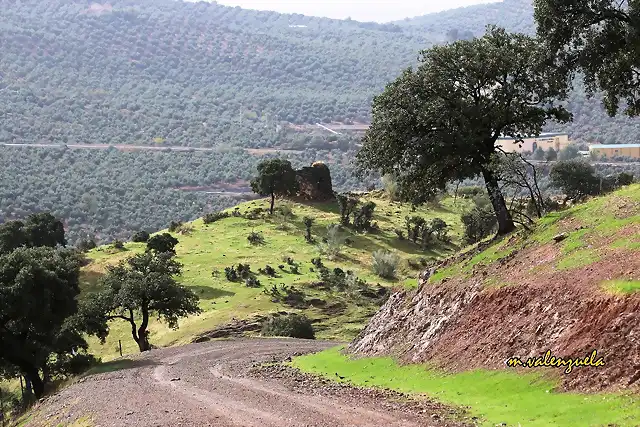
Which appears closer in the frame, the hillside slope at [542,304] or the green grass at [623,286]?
the hillside slope at [542,304]

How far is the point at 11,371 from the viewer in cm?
4622

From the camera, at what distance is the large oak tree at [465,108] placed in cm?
3372

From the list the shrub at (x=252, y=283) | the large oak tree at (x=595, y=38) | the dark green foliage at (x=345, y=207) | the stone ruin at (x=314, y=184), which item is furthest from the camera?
the stone ruin at (x=314, y=184)

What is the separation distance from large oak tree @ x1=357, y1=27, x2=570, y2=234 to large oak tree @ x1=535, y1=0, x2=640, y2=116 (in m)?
1.07

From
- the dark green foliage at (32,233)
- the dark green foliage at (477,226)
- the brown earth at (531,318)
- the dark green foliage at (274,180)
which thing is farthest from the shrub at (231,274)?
the brown earth at (531,318)

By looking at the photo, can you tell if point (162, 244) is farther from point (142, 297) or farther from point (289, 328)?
point (142, 297)

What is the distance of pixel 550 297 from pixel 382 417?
670 centimetres

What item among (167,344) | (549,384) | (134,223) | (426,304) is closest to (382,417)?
(549,384)

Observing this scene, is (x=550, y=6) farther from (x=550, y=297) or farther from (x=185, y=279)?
(x=185, y=279)

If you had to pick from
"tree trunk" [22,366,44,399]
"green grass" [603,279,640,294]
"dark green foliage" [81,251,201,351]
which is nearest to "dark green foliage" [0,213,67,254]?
"dark green foliage" [81,251,201,351]

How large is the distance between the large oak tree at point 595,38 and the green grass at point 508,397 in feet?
51.7

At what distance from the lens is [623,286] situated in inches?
767

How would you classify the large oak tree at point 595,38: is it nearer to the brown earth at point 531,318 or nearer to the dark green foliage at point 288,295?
the brown earth at point 531,318

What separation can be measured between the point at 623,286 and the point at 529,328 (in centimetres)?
360
